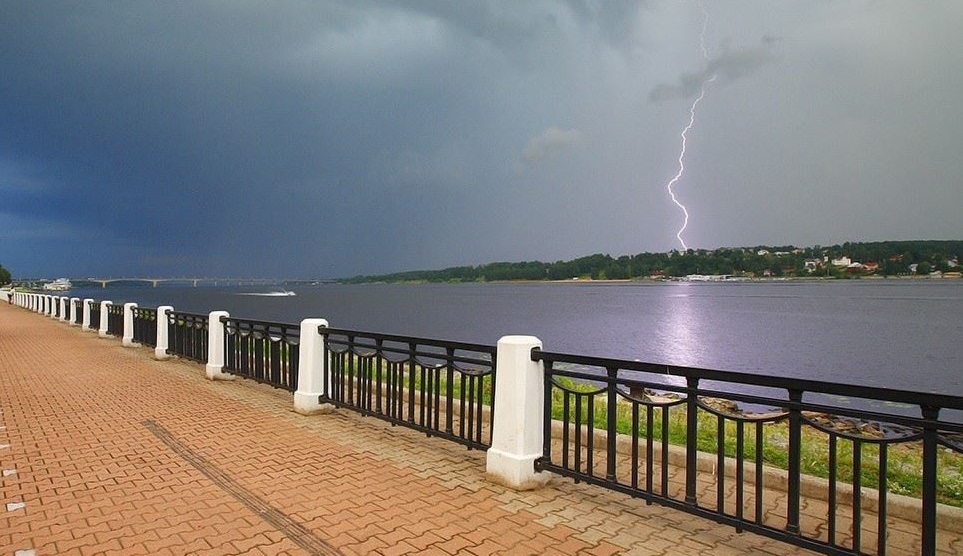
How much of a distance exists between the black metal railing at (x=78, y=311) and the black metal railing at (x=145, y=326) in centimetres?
950

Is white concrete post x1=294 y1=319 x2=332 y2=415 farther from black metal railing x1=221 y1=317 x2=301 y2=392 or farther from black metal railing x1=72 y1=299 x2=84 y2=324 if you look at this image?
black metal railing x1=72 y1=299 x2=84 y2=324

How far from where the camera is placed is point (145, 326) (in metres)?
16.8

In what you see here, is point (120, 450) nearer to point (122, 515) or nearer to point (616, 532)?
point (122, 515)

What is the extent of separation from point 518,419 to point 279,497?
86.6 inches

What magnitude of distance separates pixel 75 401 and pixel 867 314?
76619 millimetres

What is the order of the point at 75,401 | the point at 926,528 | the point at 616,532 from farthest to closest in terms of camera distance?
the point at 75,401 < the point at 616,532 < the point at 926,528

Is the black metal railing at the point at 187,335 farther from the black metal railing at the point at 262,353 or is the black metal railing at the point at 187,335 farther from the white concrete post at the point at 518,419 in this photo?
the white concrete post at the point at 518,419

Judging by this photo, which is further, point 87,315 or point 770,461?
point 87,315

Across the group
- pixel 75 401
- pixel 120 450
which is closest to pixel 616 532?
pixel 120 450

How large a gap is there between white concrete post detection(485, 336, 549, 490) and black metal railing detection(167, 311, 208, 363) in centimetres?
947

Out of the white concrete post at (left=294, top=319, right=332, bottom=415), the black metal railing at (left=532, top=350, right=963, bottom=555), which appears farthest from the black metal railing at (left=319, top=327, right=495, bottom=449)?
the black metal railing at (left=532, top=350, right=963, bottom=555)

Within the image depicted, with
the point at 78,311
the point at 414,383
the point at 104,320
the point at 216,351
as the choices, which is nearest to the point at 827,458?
the point at 414,383

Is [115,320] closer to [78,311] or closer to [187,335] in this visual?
[78,311]

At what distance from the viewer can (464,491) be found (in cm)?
540
